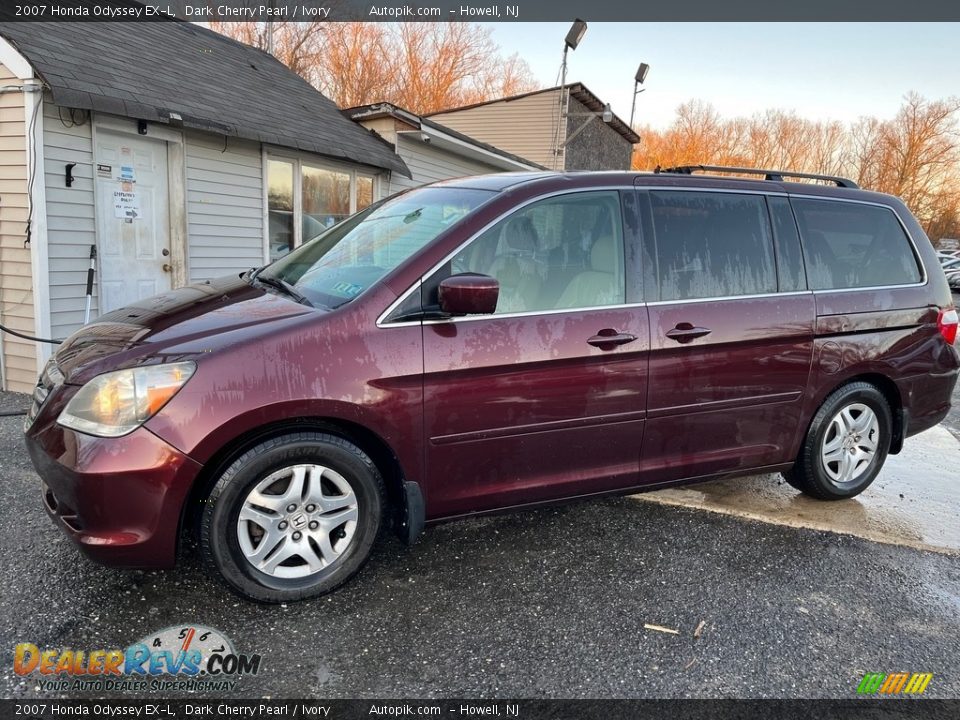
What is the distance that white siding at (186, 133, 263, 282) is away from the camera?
7.20m

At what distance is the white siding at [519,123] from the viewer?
20.4 metres

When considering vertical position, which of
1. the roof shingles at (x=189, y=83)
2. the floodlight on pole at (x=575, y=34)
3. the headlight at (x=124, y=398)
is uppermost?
Answer: the floodlight on pole at (x=575, y=34)

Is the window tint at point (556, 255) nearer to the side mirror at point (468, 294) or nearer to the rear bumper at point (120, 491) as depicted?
the side mirror at point (468, 294)

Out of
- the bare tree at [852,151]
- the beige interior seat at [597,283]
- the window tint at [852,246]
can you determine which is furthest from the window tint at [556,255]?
the bare tree at [852,151]

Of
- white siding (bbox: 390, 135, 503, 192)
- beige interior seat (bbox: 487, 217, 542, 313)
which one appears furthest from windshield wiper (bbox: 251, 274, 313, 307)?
white siding (bbox: 390, 135, 503, 192)

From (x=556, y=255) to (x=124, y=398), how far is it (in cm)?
191

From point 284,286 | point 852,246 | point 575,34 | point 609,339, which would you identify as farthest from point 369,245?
point 575,34

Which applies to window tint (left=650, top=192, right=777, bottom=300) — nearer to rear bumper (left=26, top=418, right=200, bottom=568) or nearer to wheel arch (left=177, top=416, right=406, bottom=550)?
wheel arch (left=177, top=416, right=406, bottom=550)

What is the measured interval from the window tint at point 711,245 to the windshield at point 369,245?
37.6 inches

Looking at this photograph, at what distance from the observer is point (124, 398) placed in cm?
236

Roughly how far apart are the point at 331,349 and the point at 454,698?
135 cm

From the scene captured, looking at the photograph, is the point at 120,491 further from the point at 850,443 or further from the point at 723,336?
the point at 850,443

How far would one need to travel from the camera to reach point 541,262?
3.00m

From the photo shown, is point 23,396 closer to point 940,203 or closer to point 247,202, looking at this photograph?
point 247,202
